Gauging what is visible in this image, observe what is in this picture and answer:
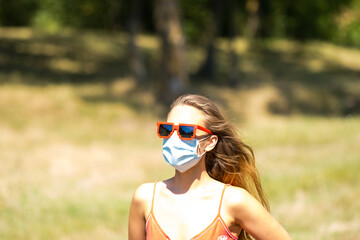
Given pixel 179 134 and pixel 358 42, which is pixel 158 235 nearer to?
pixel 179 134

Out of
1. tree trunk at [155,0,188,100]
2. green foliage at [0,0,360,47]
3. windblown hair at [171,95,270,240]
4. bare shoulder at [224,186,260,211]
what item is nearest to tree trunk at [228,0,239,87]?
tree trunk at [155,0,188,100]

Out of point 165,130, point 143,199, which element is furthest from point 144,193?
point 165,130

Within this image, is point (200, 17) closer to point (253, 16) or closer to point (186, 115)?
point (253, 16)

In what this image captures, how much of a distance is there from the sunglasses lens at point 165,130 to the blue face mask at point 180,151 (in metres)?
0.03

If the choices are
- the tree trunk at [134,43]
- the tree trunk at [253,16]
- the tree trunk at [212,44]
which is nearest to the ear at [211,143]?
the tree trunk at [134,43]

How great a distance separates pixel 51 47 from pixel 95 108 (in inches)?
604

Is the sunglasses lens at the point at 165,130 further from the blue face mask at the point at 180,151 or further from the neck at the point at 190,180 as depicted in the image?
the neck at the point at 190,180

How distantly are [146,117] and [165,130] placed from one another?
16.1 m

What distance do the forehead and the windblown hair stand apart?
0.08 feet

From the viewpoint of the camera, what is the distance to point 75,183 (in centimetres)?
1053

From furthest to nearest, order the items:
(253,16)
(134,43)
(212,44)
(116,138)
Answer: (253,16) < (212,44) < (134,43) < (116,138)

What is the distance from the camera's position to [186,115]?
338cm

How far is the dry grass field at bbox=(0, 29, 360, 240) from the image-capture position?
803 centimetres

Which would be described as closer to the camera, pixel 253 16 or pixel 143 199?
pixel 143 199
